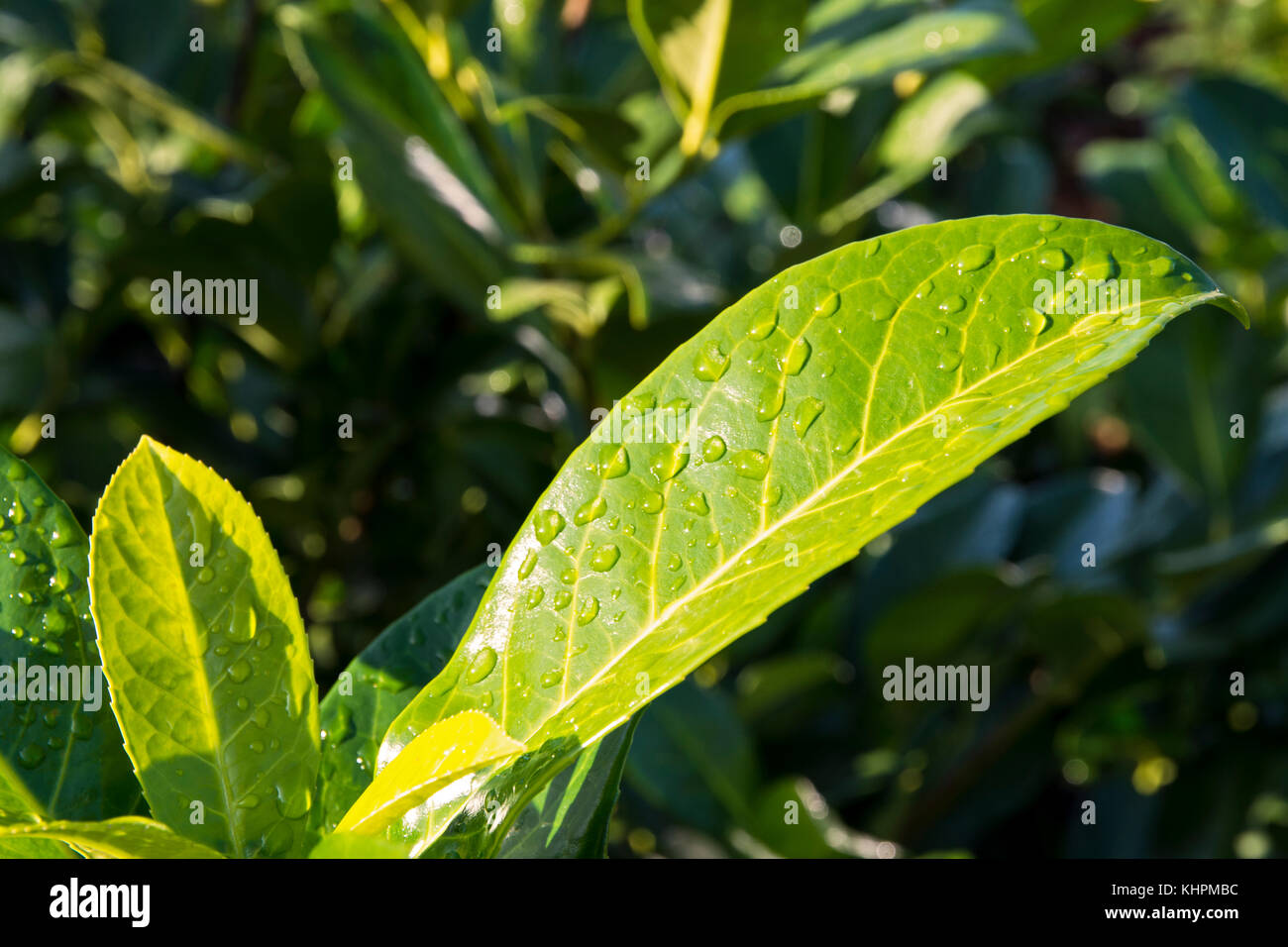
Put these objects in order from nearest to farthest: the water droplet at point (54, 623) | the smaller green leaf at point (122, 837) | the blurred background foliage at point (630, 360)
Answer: the smaller green leaf at point (122, 837) → the water droplet at point (54, 623) → the blurred background foliage at point (630, 360)

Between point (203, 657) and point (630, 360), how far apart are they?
58cm

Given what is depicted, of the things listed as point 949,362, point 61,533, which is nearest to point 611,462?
point 949,362

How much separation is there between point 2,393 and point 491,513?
470mm

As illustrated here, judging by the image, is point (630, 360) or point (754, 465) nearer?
point (754, 465)

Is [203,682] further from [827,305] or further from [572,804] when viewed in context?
[827,305]

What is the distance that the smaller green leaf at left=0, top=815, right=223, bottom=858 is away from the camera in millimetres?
355

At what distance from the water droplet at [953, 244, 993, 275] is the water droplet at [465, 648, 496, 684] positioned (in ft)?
0.69

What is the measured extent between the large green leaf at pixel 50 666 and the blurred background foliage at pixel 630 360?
1.56ft

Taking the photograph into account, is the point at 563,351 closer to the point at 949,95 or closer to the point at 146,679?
the point at 949,95

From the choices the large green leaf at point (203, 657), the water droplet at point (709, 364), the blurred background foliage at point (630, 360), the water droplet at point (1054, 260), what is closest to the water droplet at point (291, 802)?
the large green leaf at point (203, 657)

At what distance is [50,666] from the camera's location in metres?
0.46

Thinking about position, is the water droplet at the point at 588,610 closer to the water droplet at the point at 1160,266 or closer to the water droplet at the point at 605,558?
the water droplet at the point at 605,558

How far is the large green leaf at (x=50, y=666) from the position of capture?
45 cm

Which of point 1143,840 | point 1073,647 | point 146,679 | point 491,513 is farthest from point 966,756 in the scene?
point 146,679
